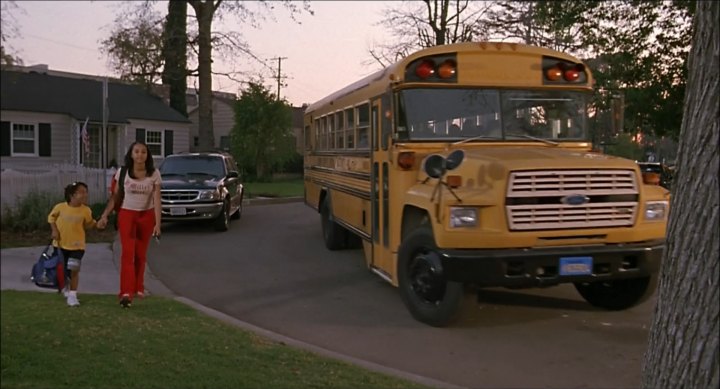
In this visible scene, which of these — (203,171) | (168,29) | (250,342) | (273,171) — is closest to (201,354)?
(250,342)

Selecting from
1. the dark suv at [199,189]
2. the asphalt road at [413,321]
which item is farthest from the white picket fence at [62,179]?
the dark suv at [199,189]

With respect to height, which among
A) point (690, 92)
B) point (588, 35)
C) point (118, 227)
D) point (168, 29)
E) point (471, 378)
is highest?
point (588, 35)

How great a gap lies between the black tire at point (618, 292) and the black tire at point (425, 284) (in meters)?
1.61

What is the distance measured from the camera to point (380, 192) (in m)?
8.49

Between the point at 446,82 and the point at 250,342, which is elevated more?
the point at 446,82

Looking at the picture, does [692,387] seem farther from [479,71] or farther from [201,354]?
[479,71]

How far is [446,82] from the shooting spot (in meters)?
7.84

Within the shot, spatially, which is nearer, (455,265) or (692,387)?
(692,387)

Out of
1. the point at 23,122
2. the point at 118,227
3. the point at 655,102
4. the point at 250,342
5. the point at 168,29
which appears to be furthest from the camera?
the point at 655,102

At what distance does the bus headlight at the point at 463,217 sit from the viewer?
6.70 metres

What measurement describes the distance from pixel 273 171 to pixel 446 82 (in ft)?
93.3

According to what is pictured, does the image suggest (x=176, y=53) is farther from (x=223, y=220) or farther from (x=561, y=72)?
(x=561, y=72)

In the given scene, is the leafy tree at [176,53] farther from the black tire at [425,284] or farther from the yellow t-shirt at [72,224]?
the yellow t-shirt at [72,224]

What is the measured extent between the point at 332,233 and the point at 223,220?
3313mm
